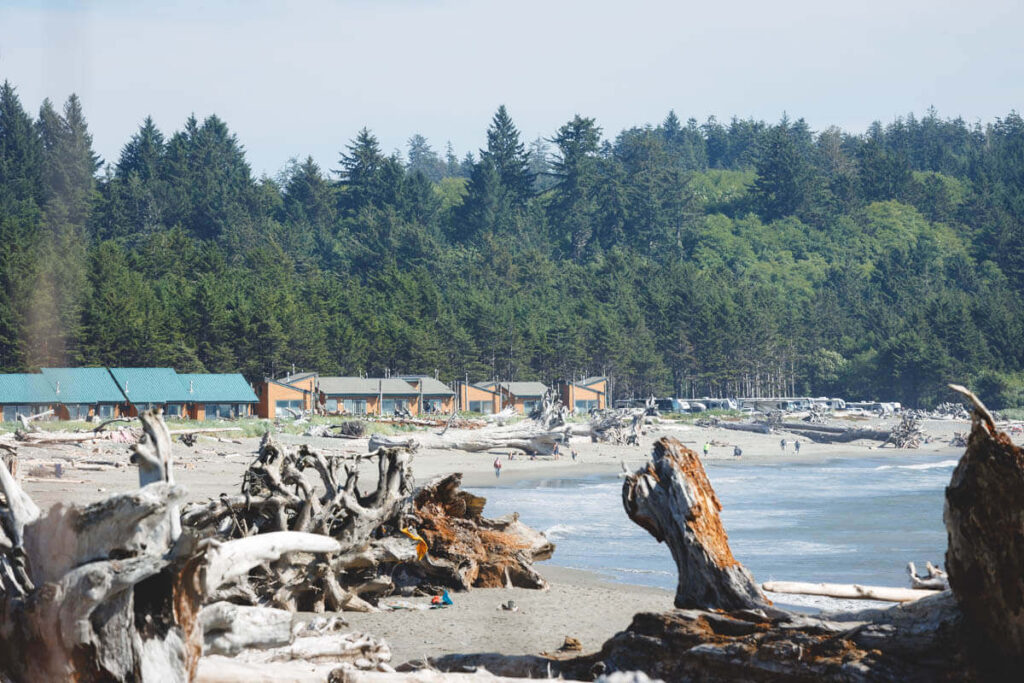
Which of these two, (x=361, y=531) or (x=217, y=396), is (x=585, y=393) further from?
(x=361, y=531)

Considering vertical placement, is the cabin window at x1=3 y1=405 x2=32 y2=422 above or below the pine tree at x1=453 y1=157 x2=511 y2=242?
below

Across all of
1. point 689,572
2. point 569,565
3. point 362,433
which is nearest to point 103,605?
point 689,572

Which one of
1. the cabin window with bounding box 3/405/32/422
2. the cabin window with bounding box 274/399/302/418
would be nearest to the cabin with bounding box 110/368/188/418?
the cabin window with bounding box 3/405/32/422

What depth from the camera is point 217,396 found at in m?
67.9

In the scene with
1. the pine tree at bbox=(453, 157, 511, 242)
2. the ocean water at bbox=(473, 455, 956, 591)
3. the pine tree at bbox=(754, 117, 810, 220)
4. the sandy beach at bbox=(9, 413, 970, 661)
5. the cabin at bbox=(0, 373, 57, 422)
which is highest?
the pine tree at bbox=(754, 117, 810, 220)

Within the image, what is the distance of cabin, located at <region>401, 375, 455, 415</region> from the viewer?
84.2 m

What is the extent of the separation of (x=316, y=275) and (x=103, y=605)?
114827 mm

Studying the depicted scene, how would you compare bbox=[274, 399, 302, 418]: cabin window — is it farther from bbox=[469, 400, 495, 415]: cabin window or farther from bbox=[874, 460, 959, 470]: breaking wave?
bbox=[874, 460, 959, 470]: breaking wave

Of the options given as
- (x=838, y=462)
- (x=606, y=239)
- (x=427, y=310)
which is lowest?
(x=838, y=462)

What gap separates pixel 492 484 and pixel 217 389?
33193mm

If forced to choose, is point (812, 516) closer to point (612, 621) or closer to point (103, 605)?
point (612, 621)

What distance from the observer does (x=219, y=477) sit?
35438mm

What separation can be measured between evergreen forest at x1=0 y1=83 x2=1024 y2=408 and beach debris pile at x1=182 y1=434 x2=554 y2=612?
1198 inches

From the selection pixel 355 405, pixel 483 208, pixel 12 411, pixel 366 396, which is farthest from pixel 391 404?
pixel 483 208
